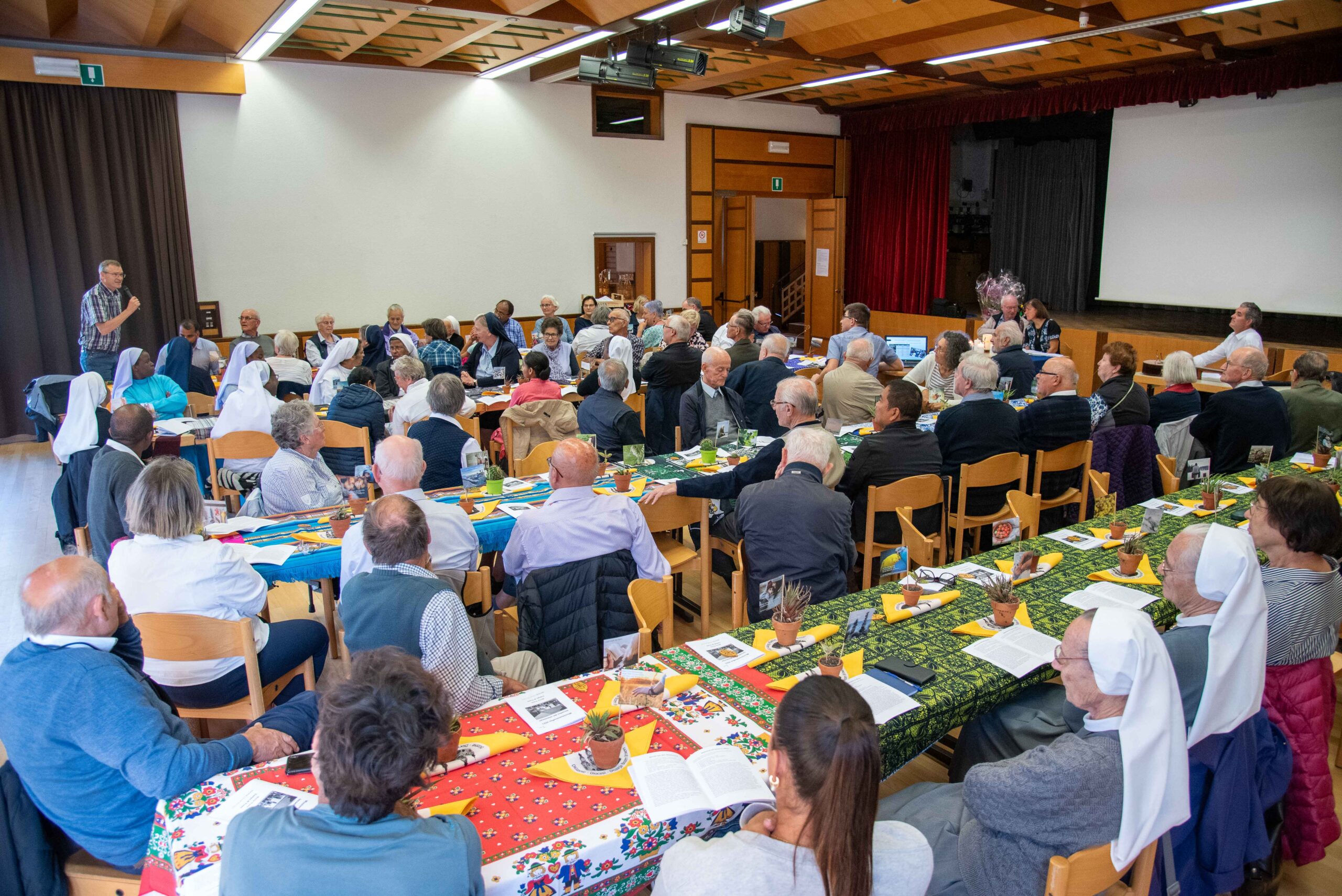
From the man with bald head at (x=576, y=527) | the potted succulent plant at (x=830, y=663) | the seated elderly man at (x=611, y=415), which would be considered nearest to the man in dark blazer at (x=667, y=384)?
the seated elderly man at (x=611, y=415)

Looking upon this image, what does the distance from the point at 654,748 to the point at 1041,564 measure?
1907mm

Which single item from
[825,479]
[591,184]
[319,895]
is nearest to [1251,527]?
[825,479]

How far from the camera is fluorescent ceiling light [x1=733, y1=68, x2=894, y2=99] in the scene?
33.0 feet

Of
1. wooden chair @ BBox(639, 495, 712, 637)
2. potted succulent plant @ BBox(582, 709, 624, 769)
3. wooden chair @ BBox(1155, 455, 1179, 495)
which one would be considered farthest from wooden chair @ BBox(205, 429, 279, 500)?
wooden chair @ BBox(1155, 455, 1179, 495)

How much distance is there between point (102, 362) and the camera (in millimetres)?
7691

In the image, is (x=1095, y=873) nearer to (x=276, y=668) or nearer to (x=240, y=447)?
(x=276, y=668)

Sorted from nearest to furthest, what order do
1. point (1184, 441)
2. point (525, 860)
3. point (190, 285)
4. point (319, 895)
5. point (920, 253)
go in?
point (319, 895) < point (525, 860) < point (1184, 441) < point (190, 285) < point (920, 253)

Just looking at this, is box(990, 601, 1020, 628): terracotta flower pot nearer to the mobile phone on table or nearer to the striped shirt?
the mobile phone on table

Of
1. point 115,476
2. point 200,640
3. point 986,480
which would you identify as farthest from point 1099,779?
point 115,476

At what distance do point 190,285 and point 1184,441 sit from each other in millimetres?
A: 9462

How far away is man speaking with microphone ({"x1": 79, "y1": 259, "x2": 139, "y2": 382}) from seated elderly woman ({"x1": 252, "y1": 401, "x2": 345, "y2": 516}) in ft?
14.4

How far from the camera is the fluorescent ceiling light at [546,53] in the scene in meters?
8.09

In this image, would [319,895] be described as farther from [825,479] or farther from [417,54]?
[417,54]

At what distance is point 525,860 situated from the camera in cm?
174
